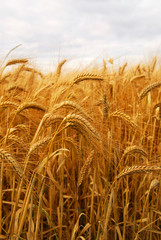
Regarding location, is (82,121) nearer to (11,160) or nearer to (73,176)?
(11,160)

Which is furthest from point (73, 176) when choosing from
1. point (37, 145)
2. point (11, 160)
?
point (11, 160)

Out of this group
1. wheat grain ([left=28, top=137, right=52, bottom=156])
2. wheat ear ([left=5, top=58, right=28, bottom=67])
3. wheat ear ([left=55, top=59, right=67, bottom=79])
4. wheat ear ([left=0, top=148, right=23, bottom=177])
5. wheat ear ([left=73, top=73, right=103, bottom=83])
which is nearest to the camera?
wheat ear ([left=0, top=148, right=23, bottom=177])

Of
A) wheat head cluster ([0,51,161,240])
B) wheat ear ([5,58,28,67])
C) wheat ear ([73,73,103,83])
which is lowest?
wheat head cluster ([0,51,161,240])

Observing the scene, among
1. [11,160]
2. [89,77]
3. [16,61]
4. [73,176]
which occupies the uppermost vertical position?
[16,61]

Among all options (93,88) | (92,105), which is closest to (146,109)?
(93,88)

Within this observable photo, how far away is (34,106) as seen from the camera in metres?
1.55

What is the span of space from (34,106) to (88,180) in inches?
28.9

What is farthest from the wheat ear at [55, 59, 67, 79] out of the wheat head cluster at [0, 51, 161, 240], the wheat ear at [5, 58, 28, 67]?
the wheat ear at [5, 58, 28, 67]

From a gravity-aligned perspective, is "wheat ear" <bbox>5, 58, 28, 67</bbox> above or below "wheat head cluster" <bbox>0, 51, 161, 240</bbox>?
above

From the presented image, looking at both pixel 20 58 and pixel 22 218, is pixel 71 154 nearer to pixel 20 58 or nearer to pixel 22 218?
pixel 22 218

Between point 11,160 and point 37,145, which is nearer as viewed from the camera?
point 11,160

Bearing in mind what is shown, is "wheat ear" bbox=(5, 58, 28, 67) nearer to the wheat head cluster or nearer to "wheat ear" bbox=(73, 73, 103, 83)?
the wheat head cluster

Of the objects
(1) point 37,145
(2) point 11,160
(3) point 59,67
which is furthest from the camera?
(3) point 59,67

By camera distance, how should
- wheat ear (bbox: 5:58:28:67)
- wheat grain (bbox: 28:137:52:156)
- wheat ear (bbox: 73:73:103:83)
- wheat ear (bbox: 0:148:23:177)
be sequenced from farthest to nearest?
wheat ear (bbox: 5:58:28:67)
wheat ear (bbox: 73:73:103:83)
wheat grain (bbox: 28:137:52:156)
wheat ear (bbox: 0:148:23:177)
